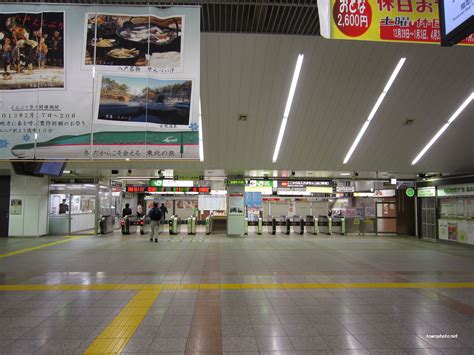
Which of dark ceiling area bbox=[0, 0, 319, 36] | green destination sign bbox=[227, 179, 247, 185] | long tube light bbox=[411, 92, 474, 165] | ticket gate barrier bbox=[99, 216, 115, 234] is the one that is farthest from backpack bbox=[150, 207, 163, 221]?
long tube light bbox=[411, 92, 474, 165]

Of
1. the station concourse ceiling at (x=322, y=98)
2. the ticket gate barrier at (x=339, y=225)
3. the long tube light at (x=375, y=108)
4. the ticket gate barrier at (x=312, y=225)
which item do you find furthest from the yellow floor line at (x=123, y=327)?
the ticket gate barrier at (x=339, y=225)

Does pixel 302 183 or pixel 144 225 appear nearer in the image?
pixel 302 183

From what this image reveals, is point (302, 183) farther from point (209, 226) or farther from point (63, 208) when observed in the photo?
point (63, 208)

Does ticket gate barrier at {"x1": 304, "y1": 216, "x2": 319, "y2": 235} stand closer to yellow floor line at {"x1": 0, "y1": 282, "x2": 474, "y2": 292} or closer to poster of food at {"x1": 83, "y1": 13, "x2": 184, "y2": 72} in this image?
yellow floor line at {"x1": 0, "y1": 282, "x2": 474, "y2": 292}

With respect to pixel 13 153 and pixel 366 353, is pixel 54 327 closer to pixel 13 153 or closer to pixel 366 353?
pixel 13 153

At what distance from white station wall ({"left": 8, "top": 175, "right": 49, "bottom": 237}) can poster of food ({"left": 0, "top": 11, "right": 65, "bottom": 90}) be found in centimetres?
1140

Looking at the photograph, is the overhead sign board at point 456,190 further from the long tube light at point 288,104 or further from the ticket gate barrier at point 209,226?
the ticket gate barrier at point 209,226

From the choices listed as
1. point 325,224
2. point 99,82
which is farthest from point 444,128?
point 99,82

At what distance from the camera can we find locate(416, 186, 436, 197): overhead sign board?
14327 millimetres

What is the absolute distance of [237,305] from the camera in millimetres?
5062

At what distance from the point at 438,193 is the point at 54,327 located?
47.4 feet

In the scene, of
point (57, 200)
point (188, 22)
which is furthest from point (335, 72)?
point (57, 200)

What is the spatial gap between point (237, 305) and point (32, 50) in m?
4.66

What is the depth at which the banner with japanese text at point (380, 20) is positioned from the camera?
3.86m
